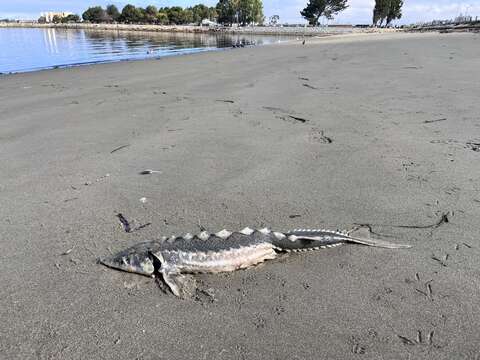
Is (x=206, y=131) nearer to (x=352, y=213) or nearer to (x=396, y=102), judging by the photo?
(x=352, y=213)

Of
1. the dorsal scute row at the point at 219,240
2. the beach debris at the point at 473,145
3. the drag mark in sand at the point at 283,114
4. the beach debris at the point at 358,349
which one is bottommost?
the beach debris at the point at 358,349

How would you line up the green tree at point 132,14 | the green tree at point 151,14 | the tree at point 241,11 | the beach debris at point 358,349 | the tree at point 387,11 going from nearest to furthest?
the beach debris at point 358,349
the tree at point 387,11
the tree at point 241,11
the green tree at point 151,14
the green tree at point 132,14

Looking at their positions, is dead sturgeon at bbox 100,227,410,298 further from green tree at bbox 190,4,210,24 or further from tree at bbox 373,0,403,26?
green tree at bbox 190,4,210,24

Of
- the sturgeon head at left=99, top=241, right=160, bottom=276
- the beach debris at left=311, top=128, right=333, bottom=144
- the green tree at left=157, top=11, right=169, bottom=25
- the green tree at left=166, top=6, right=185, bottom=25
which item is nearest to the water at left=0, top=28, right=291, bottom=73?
the beach debris at left=311, top=128, right=333, bottom=144

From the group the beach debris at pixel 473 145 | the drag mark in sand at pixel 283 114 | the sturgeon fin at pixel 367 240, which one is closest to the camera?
the sturgeon fin at pixel 367 240

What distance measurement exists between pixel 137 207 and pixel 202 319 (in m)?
1.73

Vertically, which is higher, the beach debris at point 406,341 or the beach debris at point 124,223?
the beach debris at point 124,223

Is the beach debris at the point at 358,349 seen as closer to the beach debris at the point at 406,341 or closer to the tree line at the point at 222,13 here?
the beach debris at the point at 406,341

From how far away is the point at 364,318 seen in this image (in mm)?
2633

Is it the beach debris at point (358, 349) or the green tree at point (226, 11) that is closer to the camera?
the beach debris at point (358, 349)

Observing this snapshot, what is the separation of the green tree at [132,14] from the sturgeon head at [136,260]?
161328 mm

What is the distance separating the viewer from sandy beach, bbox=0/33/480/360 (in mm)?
2514

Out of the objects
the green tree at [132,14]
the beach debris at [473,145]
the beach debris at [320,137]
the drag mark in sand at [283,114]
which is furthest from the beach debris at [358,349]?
the green tree at [132,14]

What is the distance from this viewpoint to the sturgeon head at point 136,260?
306 centimetres
